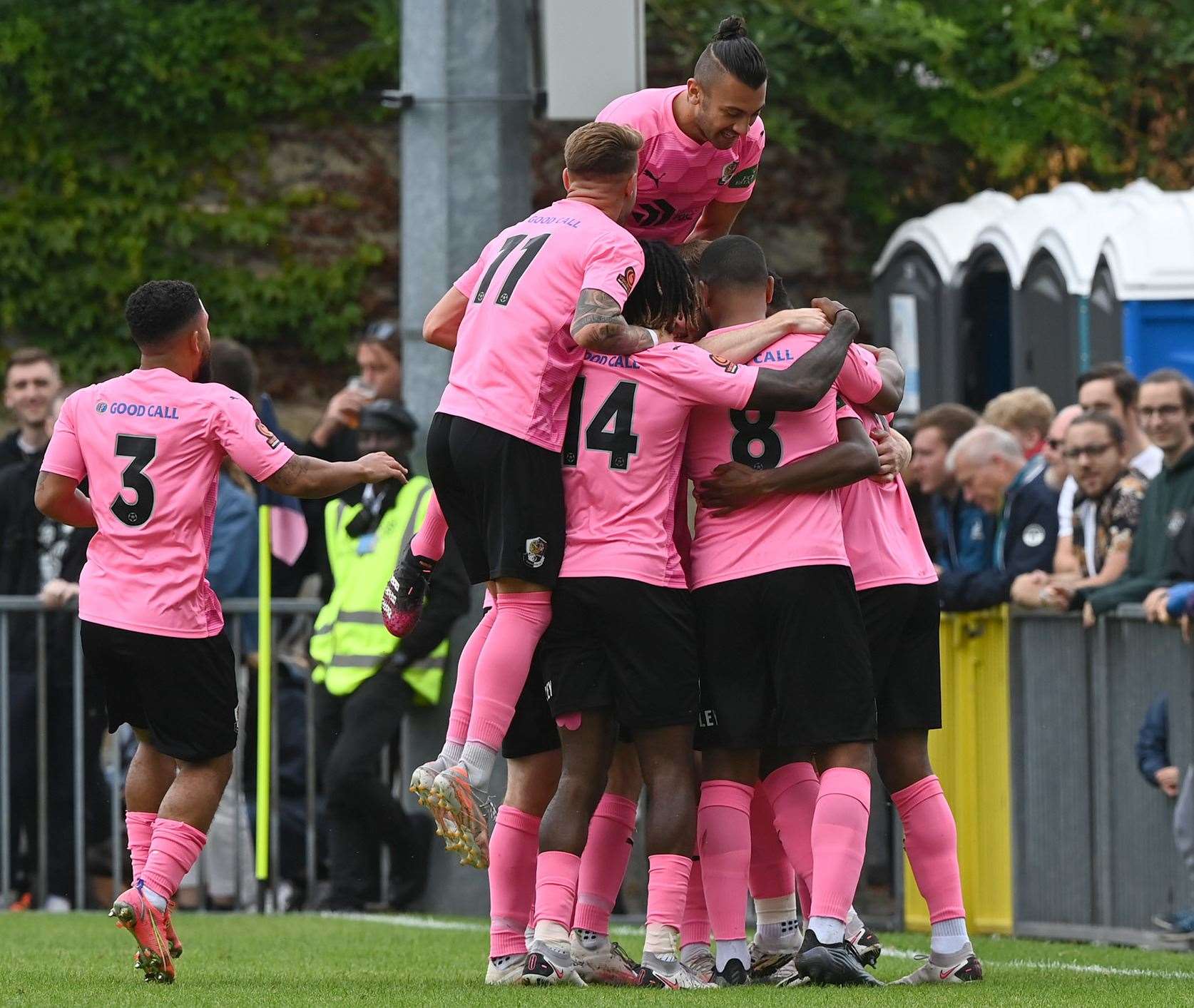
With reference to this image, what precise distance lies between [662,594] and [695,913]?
3.57 ft

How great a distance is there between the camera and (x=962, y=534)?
10281mm

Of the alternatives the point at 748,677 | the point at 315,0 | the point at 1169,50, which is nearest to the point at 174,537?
the point at 748,677

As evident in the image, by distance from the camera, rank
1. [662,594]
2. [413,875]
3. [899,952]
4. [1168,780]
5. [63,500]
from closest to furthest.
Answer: [662,594] < [63,500] < [899,952] < [1168,780] < [413,875]

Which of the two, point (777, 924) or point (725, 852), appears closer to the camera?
point (725, 852)

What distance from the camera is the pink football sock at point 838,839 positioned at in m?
6.57

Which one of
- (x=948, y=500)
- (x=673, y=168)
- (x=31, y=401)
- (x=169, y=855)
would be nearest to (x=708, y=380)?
(x=673, y=168)

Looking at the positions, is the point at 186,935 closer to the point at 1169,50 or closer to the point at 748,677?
the point at 748,677

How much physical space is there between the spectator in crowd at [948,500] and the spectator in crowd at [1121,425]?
12.1 inches

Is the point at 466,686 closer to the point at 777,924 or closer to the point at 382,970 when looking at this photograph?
the point at 382,970

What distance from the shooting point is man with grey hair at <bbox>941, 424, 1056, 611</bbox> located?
963 centimetres

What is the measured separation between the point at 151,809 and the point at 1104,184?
13.9 metres

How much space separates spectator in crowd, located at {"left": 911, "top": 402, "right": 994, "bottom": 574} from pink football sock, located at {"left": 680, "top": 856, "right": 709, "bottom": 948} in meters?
2.92

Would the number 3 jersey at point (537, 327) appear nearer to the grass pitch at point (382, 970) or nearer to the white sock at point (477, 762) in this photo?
the white sock at point (477, 762)

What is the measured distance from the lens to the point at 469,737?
6.65 metres
